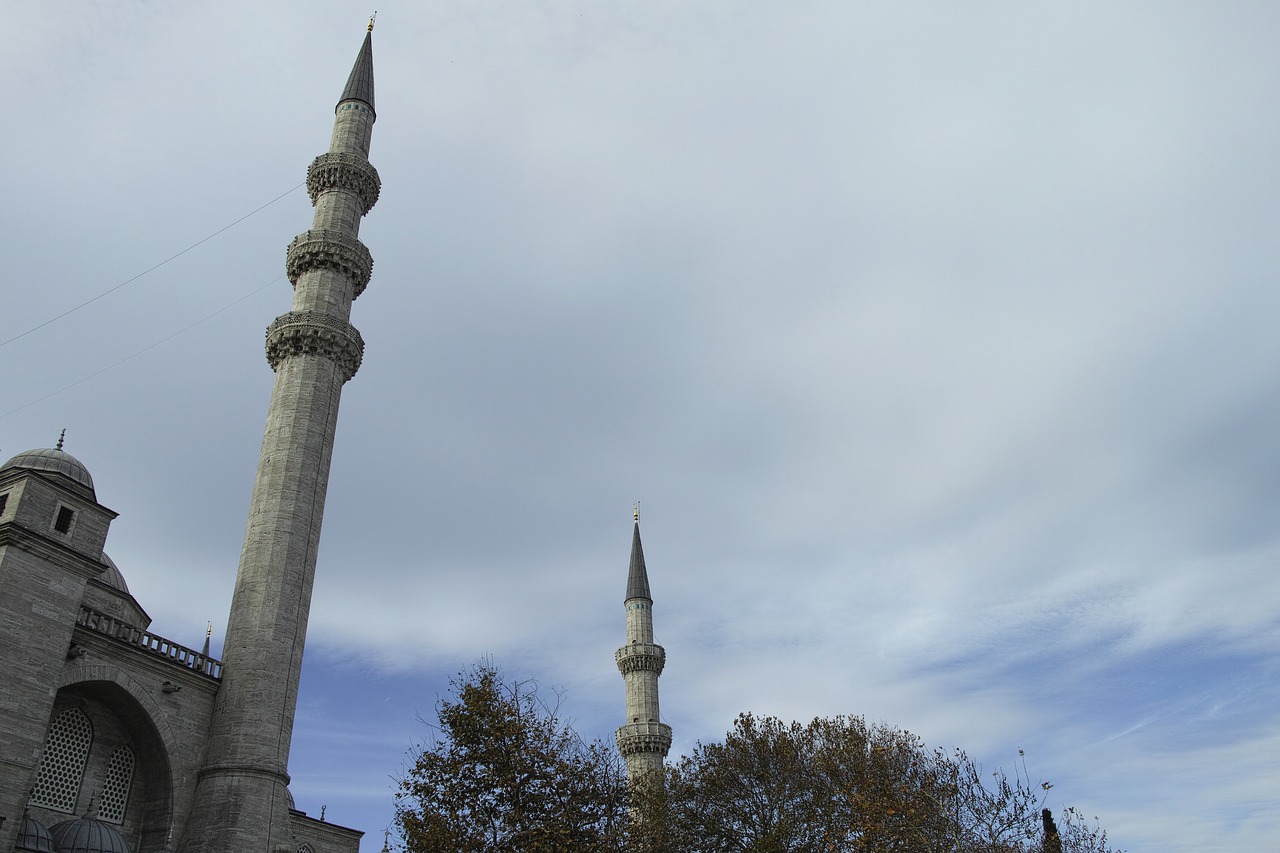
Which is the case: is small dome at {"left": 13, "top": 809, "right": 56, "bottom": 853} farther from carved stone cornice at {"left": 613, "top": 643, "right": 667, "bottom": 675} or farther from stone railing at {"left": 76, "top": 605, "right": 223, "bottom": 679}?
carved stone cornice at {"left": 613, "top": 643, "right": 667, "bottom": 675}

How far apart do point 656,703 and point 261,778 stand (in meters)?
25.2

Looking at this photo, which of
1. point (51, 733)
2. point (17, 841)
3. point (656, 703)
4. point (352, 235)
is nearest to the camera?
point (17, 841)

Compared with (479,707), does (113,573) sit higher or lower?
higher

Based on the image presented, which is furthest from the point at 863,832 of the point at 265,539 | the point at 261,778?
the point at 265,539

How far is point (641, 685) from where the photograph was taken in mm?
44469

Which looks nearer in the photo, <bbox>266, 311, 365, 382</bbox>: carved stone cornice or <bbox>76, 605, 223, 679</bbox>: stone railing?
<bbox>76, 605, 223, 679</bbox>: stone railing

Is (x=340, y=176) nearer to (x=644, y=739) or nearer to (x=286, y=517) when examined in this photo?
(x=286, y=517)

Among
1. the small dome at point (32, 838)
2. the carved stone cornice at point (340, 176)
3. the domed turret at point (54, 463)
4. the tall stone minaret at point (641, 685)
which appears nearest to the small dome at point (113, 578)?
the domed turret at point (54, 463)

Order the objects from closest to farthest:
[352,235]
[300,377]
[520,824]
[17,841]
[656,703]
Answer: [17,841], [520,824], [300,377], [352,235], [656,703]

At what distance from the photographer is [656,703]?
44406 millimetres

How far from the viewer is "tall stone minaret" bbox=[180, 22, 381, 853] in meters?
21.7

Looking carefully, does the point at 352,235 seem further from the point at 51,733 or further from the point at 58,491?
the point at 51,733

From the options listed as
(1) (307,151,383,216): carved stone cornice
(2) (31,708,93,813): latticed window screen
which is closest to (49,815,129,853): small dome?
(2) (31,708,93,813): latticed window screen

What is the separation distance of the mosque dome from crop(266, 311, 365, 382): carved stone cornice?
1406 centimetres
